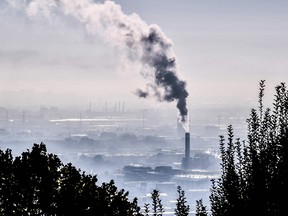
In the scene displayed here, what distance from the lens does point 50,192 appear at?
15617mm

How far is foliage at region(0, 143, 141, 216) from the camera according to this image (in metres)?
15.1

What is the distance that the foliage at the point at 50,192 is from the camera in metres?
15.1

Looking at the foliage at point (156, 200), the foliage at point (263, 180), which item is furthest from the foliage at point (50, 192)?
the foliage at point (263, 180)

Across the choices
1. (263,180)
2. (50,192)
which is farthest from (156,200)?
(263,180)

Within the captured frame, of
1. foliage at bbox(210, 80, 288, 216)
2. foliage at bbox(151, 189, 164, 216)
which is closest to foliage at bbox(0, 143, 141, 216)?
foliage at bbox(151, 189, 164, 216)

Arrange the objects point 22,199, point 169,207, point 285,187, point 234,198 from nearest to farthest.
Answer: point 285,187, point 234,198, point 22,199, point 169,207

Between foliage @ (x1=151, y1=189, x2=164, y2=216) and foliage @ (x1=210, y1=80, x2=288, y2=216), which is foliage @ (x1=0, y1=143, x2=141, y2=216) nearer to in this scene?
foliage @ (x1=151, y1=189, x2=164, y2=216)

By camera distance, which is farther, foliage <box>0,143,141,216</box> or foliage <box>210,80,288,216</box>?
foliage <box>0,143,141,216</box>

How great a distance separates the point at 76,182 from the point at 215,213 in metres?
3.94

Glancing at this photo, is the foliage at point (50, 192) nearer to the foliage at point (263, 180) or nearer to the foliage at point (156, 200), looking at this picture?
the foliage at point (156, 200)

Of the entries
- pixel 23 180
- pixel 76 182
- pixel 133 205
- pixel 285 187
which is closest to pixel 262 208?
pixel 285 187

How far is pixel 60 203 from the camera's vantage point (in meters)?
15.1

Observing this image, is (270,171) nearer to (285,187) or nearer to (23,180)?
(285,187)

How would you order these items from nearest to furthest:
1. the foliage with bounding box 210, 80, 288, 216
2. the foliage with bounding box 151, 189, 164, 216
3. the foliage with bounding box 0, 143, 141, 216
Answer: the foliage with bounding box 210, 80, 288, 216 → the foliage with bounding box 0, 143, 141, 216 → the foliage with bounding box 151, 189, 164, 216
